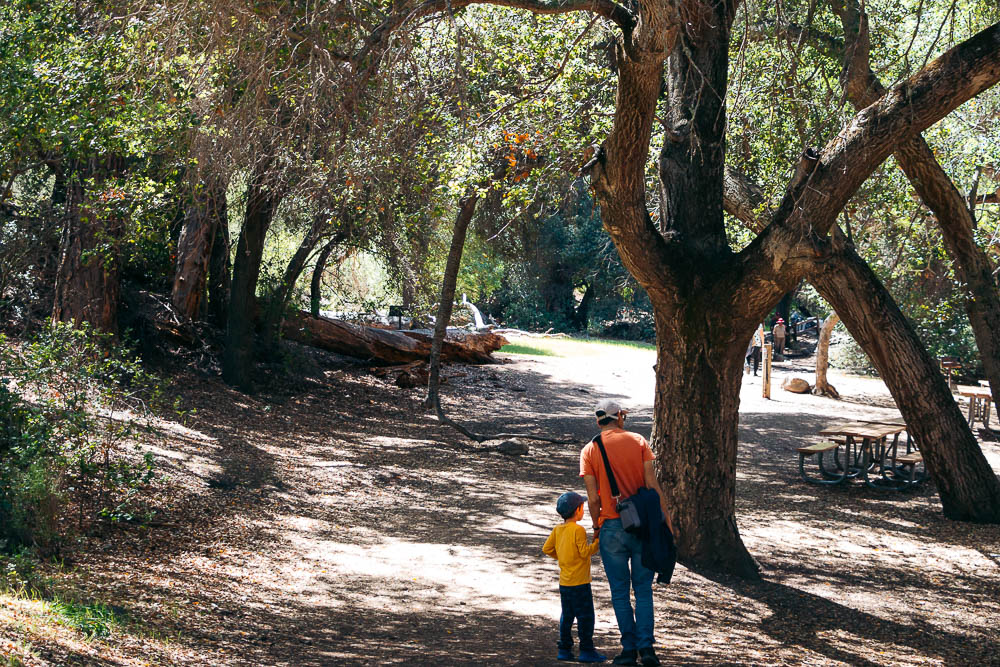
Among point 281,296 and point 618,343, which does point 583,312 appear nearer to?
point 618,343

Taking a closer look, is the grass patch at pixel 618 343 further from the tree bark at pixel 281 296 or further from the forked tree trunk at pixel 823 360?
Result: the tree bark at pixel 281 296

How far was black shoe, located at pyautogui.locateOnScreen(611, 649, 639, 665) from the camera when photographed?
552 centimetres

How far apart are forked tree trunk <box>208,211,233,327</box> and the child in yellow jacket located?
1282 centimetres

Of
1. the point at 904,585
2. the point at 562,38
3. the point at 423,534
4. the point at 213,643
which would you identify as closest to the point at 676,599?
the point at 904,585

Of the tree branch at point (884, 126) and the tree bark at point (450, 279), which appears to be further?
the tree bark at point (450, 279)

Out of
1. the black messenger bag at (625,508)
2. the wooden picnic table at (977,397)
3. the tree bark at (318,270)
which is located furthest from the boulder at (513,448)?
the black messenger bag at (625,508)

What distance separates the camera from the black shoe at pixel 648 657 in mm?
5441

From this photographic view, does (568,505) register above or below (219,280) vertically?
below

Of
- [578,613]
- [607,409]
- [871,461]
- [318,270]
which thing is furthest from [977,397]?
[578,613]

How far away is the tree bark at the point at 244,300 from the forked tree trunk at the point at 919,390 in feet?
33.2

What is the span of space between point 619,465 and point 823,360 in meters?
18.5

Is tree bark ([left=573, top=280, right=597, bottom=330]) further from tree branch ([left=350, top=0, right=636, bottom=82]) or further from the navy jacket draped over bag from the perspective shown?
the navy jacket draped over bag

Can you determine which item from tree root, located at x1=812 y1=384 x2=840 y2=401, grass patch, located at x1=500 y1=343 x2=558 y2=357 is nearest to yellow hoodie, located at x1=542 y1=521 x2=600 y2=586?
tree root, located at x1=812 y1=384 x2=840 y2=401

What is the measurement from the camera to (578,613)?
217 inches
